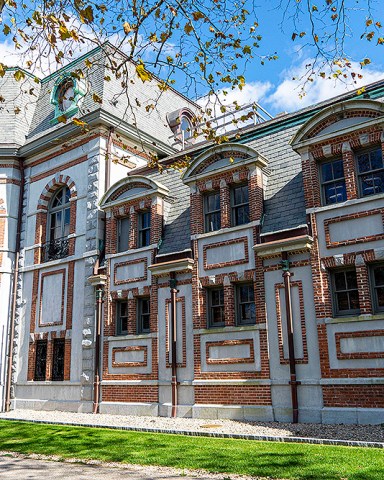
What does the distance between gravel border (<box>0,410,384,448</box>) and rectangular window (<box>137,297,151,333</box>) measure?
2.93 meters

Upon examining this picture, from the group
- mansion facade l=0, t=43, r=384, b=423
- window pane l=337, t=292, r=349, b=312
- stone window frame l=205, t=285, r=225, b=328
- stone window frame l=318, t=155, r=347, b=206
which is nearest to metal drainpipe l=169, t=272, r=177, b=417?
mansion facade l=0, t=43, r=384, b=423

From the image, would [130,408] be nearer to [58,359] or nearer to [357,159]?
[58,359]

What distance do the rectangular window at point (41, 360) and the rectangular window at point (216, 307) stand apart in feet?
26.3

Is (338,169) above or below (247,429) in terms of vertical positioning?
above

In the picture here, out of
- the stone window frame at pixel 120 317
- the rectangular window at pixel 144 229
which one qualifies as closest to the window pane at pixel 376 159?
the rectangular window at pixel 144 229

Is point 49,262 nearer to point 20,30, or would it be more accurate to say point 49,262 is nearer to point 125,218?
point 125,218

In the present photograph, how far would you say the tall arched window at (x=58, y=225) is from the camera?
69.2 ft

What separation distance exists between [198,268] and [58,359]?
7.44 metres

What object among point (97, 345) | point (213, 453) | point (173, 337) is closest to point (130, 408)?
point (97, 345)

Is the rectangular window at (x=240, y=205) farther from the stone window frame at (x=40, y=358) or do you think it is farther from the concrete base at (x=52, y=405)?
the stone window frame at (x=40, y=358)

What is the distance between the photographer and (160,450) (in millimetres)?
9305

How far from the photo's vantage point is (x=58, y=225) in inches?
865

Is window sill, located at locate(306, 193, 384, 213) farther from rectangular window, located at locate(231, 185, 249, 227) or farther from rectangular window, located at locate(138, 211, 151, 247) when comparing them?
rectangular window, located at locate(138, 211, 151, 247)

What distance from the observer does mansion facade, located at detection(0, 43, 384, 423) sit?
43.0 ft
